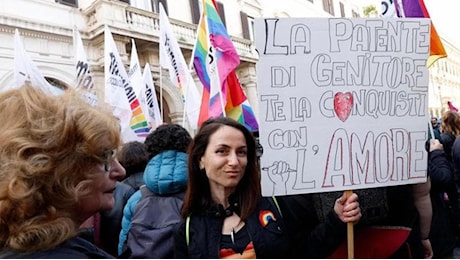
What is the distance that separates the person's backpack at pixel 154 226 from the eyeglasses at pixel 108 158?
0.88 metres

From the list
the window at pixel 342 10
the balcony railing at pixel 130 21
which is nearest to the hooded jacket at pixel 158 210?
the balcony railing at pixel 130 21

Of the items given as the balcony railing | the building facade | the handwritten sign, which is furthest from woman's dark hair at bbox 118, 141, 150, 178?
the balcony railing

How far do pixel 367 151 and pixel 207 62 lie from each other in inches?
131

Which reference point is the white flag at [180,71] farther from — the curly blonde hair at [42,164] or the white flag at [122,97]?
the curly blonde hair at [42,164]

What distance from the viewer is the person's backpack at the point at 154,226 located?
1.99m

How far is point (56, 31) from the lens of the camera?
9.04 metres

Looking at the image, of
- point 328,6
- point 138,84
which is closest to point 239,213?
point 138,84

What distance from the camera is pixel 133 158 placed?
2.93m

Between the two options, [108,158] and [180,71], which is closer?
[108,158]

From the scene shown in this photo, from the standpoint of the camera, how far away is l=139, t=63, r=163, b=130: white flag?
572cm

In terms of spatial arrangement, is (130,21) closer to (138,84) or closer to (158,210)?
(138,84)

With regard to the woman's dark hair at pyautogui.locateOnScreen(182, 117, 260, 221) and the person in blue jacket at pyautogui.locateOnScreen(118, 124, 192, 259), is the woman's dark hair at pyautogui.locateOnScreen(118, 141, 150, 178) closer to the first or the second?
the person in blue jacket at pyautogui.locateOnScreen(118, 124, 192, 259)

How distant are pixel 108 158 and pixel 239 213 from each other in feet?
2.58

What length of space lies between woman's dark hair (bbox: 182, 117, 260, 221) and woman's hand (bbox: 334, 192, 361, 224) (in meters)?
0.37
